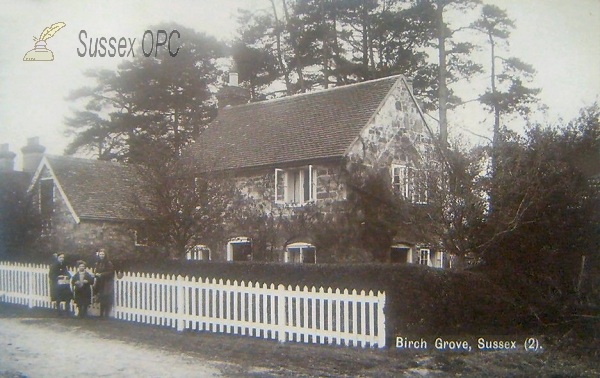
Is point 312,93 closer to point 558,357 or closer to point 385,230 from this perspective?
point 385,230

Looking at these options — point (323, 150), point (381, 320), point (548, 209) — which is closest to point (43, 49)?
point (381, 320)

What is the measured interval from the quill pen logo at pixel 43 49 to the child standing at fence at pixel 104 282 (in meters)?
4.18

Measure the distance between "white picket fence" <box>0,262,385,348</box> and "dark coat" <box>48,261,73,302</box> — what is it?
92 centimetres

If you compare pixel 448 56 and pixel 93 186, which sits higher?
pixel 448 56

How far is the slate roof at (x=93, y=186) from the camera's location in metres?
19.2

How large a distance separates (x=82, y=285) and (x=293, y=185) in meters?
6.64

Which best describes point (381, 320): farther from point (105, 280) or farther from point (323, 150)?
point (323, 150)

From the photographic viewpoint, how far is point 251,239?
15445 millimetres

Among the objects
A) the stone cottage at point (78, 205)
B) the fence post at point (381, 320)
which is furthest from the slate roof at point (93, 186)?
the fence post at point (381, 320)

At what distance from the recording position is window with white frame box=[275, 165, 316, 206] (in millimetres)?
15703

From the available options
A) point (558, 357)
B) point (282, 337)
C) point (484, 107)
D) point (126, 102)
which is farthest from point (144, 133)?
point (558, 357)

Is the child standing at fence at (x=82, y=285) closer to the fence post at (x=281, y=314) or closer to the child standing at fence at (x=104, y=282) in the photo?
the child standing at fence at (x=104, y=282)

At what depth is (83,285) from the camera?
1104 cm

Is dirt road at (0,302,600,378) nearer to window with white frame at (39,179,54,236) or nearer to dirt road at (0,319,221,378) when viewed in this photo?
dirt road at (0,319,221,378)
